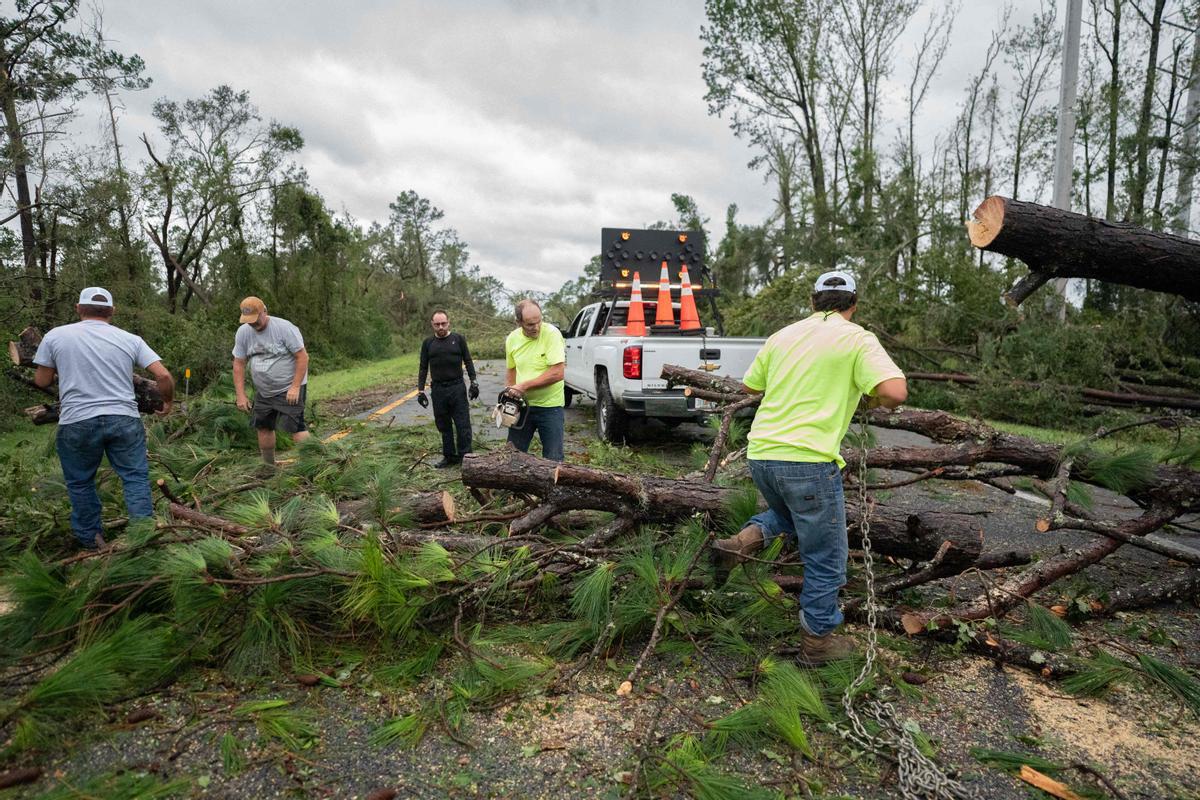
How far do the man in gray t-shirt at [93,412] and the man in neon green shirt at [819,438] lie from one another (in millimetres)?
3799

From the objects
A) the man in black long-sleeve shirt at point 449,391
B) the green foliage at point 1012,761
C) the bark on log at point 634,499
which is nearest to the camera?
the green foliage at point 1012,761

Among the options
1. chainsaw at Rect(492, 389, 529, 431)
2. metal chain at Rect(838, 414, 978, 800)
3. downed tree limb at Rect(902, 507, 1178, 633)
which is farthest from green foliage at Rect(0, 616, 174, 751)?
downed tree limb at Rect(902, 507, 1178, 633)

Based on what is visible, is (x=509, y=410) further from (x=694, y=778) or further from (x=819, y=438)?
(x=694, y=778)

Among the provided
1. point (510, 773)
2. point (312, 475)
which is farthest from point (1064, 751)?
point (312, 475)

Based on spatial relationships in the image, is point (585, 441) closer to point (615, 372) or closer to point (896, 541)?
point (615, 372)

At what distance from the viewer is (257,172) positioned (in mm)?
25391

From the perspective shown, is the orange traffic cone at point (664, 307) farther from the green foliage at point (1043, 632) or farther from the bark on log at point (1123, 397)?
the green foliage at point (1043, 632)

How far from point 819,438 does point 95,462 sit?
4212mm

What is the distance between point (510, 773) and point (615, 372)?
541cm

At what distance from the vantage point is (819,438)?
2.88 meters

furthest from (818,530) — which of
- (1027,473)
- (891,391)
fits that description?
(1027,473)

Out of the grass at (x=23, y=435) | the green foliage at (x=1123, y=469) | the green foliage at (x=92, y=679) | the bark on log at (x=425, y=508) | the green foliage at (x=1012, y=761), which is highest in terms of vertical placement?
the green foliage at (x=1123, y=469)

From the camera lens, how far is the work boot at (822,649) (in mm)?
2939

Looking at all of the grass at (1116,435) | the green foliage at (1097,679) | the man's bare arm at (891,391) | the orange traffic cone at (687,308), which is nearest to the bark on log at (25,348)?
the man's bare arm at (891,391)
